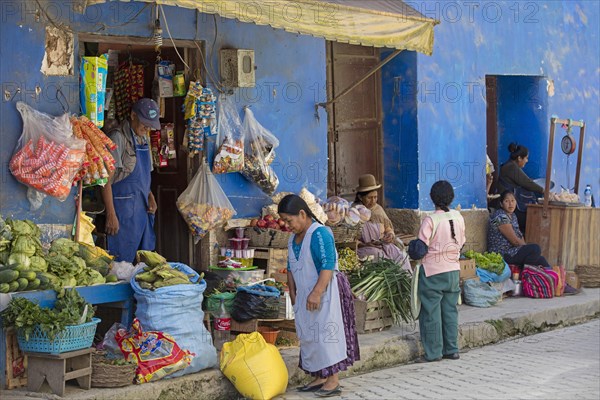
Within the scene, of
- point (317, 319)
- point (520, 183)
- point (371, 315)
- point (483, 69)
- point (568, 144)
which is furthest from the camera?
point (568, 144)

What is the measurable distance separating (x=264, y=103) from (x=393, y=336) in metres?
2.57

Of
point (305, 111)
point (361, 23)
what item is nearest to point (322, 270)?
point (361, 23)

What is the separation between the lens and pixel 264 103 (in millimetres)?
10367

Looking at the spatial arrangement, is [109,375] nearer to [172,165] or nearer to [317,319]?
[317,319]

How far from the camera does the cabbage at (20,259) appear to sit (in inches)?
301

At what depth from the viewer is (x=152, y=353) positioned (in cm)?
779

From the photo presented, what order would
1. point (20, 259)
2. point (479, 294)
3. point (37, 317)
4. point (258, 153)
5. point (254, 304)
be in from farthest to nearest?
point (479, 294)
point (258, 153)
point (254, 304)
point (20, 259)
point (37, 317)

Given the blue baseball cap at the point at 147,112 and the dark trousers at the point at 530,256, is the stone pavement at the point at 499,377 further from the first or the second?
the blue baseball cap at the point at 147,112

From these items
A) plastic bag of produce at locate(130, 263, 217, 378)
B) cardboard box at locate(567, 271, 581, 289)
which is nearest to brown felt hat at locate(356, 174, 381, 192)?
cardboard box at locate(567, 271, 581, 289)

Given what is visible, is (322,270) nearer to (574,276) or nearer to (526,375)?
(526,375)

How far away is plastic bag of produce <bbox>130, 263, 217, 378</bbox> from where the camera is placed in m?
7.97

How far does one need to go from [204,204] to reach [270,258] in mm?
816

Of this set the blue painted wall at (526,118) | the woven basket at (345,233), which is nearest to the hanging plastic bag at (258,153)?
the woven basket at (345,233)

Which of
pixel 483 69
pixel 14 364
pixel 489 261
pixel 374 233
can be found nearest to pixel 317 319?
pixel 14 364
